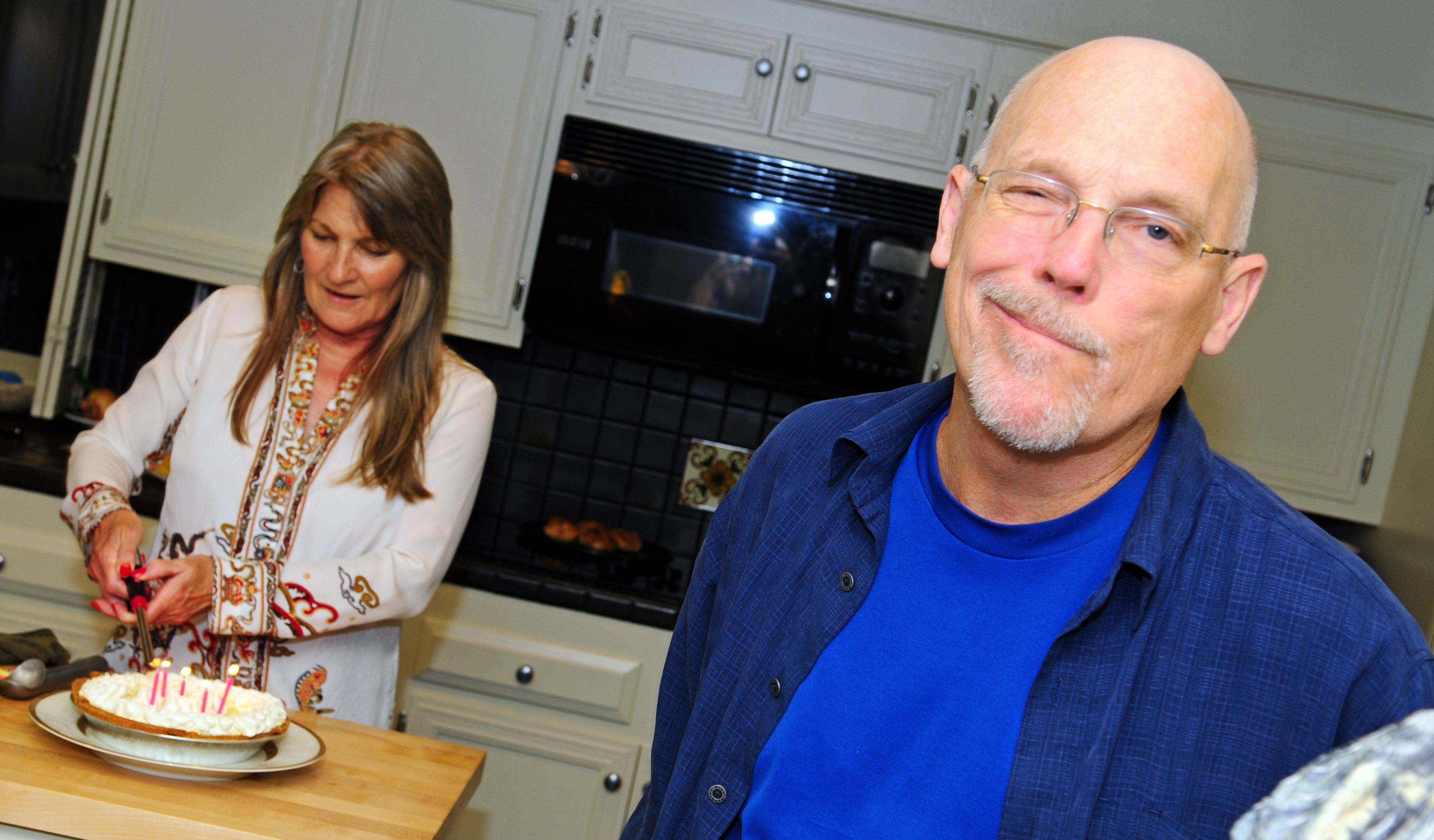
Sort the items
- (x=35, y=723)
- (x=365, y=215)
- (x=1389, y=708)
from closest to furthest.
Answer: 1. (x=1389, y=708)
2. (x=35, y=723)
3. (x=365, y=215)

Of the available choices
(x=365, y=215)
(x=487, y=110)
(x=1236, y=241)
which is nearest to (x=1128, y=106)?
(x=1236, y=241)

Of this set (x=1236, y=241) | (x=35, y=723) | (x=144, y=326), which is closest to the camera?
(x=1236, y=241)

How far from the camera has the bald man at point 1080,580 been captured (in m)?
0.81

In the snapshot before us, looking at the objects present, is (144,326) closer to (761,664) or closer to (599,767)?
(599,767)

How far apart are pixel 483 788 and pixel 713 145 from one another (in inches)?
59.8

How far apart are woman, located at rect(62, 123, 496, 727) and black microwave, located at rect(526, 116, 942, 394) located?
0.93m

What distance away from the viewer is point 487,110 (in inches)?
106

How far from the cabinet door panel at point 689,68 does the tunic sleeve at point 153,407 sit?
1.19 meters

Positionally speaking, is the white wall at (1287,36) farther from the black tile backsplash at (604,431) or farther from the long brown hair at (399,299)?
the long brown hair at (399,299)

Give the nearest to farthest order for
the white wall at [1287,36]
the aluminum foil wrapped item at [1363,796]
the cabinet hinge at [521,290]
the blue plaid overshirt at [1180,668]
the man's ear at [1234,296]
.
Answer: the aluminum foil wrapped item at [1363,796] → the blue plaid overshirt at [1180,668] → the man's ear at [1234,296] → the white wall at [1287,36] → the cabinet hinge at [521,290]

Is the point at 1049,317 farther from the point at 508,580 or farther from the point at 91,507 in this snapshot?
the point at 508,580

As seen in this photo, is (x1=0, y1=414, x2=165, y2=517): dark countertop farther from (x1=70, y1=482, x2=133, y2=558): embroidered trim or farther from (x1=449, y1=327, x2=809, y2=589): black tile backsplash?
(x1=449, y1=327, x2=809, y2=589): black tile backsplash

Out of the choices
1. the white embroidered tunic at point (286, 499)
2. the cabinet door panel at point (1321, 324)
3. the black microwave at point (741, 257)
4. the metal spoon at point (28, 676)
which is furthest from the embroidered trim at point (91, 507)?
the cabinet door panel at point (1321, 324)

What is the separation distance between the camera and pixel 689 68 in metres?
2.67
